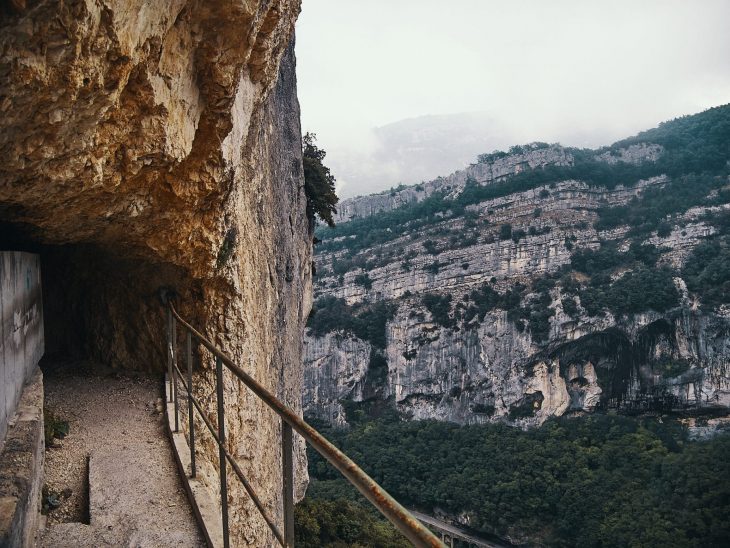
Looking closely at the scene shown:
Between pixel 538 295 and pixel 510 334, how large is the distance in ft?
17.6

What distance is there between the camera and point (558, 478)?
4116 centimetres

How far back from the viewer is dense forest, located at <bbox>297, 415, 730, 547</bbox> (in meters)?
31.1

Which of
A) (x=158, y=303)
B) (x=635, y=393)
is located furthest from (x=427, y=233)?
(x=158, y=303)

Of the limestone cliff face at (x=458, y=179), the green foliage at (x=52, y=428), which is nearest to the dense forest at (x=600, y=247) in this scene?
the limestone cliff face at (x=458, y=179)

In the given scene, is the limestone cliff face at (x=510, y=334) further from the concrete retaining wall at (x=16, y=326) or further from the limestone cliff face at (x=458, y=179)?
the concrete retaining wall at (x=16, y=326)

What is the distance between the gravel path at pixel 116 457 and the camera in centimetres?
336

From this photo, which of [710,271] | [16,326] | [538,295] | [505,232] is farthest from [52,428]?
[505,232]

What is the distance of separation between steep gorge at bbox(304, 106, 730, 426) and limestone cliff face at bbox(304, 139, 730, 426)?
0.17 metres

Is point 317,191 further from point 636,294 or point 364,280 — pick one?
point 364,280

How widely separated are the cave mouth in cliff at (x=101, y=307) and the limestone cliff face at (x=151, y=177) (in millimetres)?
17

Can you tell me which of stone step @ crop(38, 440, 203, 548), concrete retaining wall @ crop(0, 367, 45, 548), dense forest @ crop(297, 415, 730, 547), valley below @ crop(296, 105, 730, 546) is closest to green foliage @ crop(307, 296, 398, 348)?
valley below @ crop(296, 105, 730, 546)

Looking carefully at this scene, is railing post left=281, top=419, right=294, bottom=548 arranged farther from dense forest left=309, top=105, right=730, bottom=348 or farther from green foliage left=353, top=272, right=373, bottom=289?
green foliage left=353, top=272, right=373, bottom=289

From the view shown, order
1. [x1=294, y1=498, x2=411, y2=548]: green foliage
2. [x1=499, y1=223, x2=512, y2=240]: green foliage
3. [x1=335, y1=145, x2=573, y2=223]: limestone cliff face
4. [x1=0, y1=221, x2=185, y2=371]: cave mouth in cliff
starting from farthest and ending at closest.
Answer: [x1=335, y1=145, x2=573, y2=223]: limestone cliff face
[x1=499, y1=223, x2=512, y2=240]: green foliage
[x1=294, y1=498, x2=411, y2=548]: green foliage
[x1=0, y1=221, x2=185, y2=371]: cave mouth in cliff

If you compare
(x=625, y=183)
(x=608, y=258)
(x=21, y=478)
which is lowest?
(x=21, y=478)
